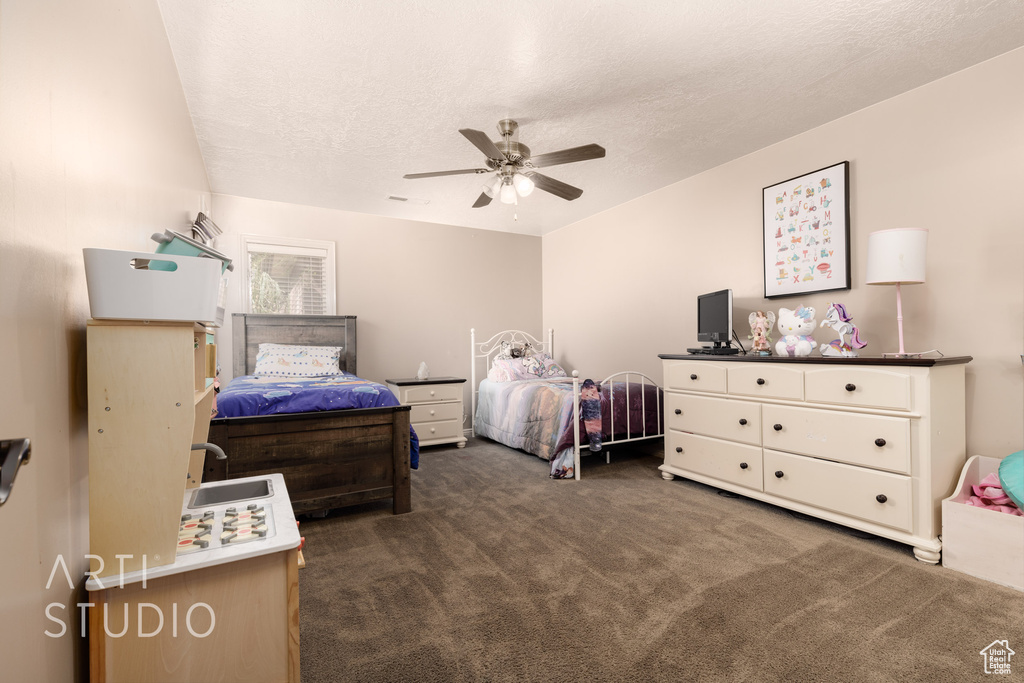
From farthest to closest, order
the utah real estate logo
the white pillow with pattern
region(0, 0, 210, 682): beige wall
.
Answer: the white pillow with pattern
the utah real estate logo
region(0, 0, 210, 682): beige wall

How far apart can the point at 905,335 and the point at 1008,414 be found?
1.89ft

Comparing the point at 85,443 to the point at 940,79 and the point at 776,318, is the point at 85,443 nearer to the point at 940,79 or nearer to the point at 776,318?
the point at 776,318

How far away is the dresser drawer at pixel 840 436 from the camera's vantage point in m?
2.26

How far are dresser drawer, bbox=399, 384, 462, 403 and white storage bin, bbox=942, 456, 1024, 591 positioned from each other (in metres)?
3.63

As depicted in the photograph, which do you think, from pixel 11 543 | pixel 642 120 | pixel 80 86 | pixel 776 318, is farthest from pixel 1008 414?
pixel 80 86

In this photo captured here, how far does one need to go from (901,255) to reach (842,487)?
1192 millimetres

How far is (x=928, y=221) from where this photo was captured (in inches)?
103

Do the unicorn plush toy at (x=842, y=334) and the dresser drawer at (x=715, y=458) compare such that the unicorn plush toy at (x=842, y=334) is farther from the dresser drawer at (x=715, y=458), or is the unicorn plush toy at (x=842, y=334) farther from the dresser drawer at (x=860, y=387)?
the dresser drawer at (x=715, y=458)

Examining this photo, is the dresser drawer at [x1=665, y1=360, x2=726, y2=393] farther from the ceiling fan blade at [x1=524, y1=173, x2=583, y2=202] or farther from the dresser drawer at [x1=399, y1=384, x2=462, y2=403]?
the dresser drawer at [x1=399, y1=384, x2=462, y2=403]

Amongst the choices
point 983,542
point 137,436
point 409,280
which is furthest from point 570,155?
point 409,280

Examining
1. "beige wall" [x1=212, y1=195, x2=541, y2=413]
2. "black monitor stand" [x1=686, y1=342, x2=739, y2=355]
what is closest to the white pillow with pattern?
"beige wall" [x1=212, y1=195, x2=541, y2=413]

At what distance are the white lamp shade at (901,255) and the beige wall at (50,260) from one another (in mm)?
3050

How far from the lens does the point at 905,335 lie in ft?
8.90

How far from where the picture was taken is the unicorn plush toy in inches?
103
